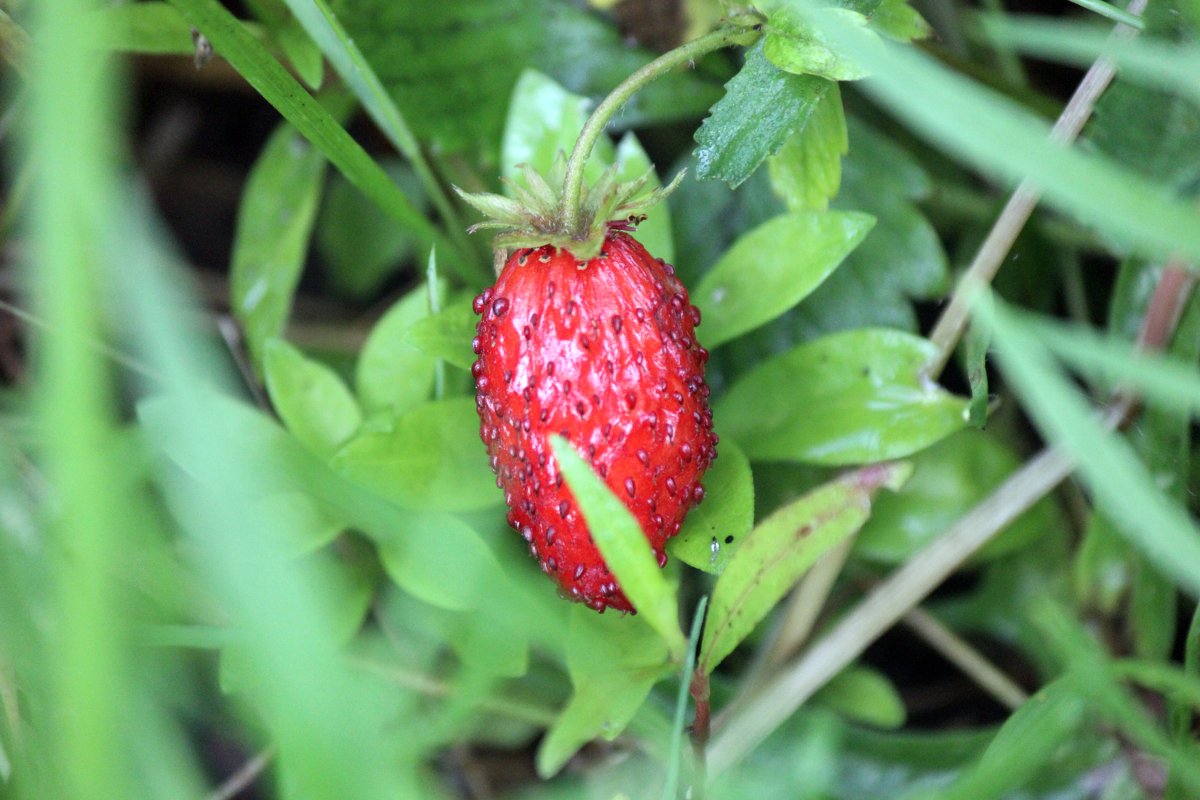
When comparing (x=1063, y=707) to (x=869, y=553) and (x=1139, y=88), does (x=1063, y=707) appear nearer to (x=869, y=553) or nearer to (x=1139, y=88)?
(x=869, y=553)

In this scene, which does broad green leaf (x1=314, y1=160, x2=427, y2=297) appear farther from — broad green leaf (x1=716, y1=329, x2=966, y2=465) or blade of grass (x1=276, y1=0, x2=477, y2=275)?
broad green leaf (x1=716, y1=329, x2=966, y2=465)

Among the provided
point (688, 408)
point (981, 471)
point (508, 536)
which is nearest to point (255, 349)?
point (508, 536)

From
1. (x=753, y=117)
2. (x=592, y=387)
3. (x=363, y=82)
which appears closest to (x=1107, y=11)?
(x=753, y=117)

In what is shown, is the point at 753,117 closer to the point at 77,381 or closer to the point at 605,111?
the point at 605,111

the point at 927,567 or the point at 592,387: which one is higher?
the point at 592,387

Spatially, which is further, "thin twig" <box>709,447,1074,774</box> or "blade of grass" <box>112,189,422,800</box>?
"thin twig" <box>709,447,1074,774</box>

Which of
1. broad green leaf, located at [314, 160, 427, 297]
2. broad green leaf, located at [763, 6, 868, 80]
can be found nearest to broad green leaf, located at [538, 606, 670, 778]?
broad green leaf, located at [763, 6, 868, 80]
